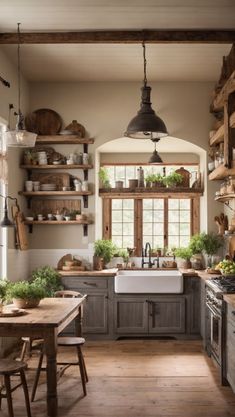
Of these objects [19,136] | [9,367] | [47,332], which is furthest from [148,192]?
[9,367]

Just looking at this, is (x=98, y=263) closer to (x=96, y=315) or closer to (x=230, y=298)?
(x=96, y=315)

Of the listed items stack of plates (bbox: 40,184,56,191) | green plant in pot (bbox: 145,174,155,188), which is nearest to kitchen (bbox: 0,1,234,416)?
stack of plates (bbox: 40,184,56,191)

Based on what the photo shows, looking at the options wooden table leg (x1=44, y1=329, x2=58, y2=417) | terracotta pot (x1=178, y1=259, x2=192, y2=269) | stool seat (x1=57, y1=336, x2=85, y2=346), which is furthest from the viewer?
terracotta pot (x1=178, y1=259, x2=192, y2=269)

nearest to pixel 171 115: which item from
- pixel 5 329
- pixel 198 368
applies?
pixel 198 368

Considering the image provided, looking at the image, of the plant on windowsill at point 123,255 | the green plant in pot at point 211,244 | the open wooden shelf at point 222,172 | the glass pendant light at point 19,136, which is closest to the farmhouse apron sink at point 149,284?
the green plant in pot at point 211,244

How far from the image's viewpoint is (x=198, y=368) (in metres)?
6.35

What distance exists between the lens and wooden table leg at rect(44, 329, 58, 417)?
4594mm

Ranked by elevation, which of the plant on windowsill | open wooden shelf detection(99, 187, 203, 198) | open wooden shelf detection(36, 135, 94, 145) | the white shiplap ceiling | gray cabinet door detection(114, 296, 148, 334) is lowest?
gray cabinet door detection(114, 296, 148, 334)

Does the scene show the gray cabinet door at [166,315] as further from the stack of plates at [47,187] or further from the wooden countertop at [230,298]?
the wooden countertop at [230,298]

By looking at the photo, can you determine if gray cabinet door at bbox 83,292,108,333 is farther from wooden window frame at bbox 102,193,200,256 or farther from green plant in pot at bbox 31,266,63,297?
wooden window frame at bbox 102,193,200,256

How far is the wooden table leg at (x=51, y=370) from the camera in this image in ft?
15.1

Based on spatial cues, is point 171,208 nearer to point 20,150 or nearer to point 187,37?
point 20,150

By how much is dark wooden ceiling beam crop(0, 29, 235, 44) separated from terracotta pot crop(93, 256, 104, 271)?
10.6 ft

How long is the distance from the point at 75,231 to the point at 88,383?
2.94m
